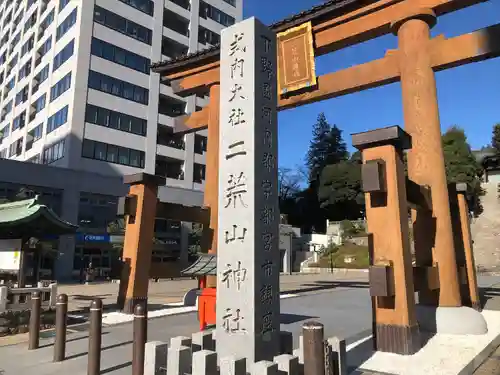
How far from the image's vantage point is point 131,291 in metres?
11.2

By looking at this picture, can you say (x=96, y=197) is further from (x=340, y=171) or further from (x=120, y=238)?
(x=340, y=171)

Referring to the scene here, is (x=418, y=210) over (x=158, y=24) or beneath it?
beneath

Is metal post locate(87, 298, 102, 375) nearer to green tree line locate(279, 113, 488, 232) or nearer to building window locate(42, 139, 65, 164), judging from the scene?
building window locate(42, 139, 65, 164)

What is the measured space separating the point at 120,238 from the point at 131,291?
16542 millimetres

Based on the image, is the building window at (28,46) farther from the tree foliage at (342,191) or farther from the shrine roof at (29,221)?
the shrine roof at (29,221)

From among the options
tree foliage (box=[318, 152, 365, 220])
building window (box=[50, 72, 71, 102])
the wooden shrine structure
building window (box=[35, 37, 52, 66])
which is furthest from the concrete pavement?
tree foliage (box=[318, 152, 365, 220])

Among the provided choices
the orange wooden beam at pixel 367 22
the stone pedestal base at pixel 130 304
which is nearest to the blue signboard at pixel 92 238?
the stone pedestal base at pixel 130 304

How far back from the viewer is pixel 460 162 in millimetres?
44344

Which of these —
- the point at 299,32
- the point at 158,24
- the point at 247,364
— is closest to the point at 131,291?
the point at 247,364

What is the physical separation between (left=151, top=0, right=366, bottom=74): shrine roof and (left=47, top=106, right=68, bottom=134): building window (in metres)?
18.7

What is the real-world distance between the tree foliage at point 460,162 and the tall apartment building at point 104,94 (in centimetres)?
2674

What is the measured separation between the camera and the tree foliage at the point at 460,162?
43.7 m

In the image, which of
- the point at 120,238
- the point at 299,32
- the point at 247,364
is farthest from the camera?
the point at 120,238

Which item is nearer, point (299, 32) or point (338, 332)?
point (338, 332)
